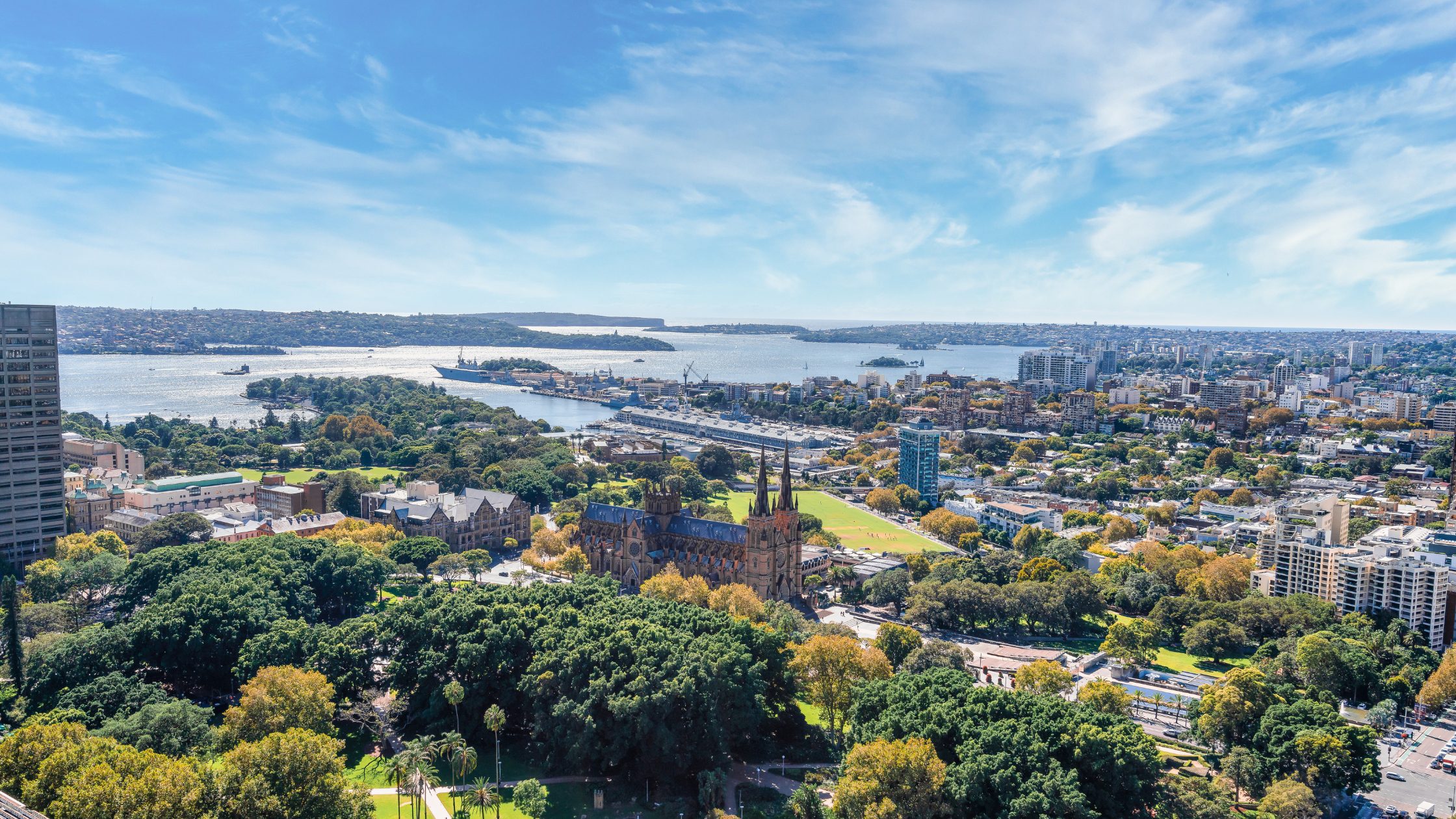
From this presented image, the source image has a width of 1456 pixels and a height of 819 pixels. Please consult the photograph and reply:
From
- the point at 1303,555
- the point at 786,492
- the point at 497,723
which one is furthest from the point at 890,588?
the point at 497,723

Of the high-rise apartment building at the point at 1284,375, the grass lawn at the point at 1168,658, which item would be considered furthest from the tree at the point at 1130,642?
the high-rise apartment building at the point at 1284,375

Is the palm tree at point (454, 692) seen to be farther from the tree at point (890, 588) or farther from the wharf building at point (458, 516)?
the wharf building at point (458, 516)

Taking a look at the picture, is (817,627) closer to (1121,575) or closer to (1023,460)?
(1121,575)

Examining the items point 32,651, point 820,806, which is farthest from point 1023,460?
point 32,651

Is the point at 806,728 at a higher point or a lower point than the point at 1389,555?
lower

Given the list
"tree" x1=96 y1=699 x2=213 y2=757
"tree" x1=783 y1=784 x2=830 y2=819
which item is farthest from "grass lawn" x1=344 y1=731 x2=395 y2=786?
"tree" x1=783 y1=784 x2=830 y2=819

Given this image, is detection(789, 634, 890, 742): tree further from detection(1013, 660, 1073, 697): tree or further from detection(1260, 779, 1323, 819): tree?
detection(1260, 779, 1323, 819): tree
